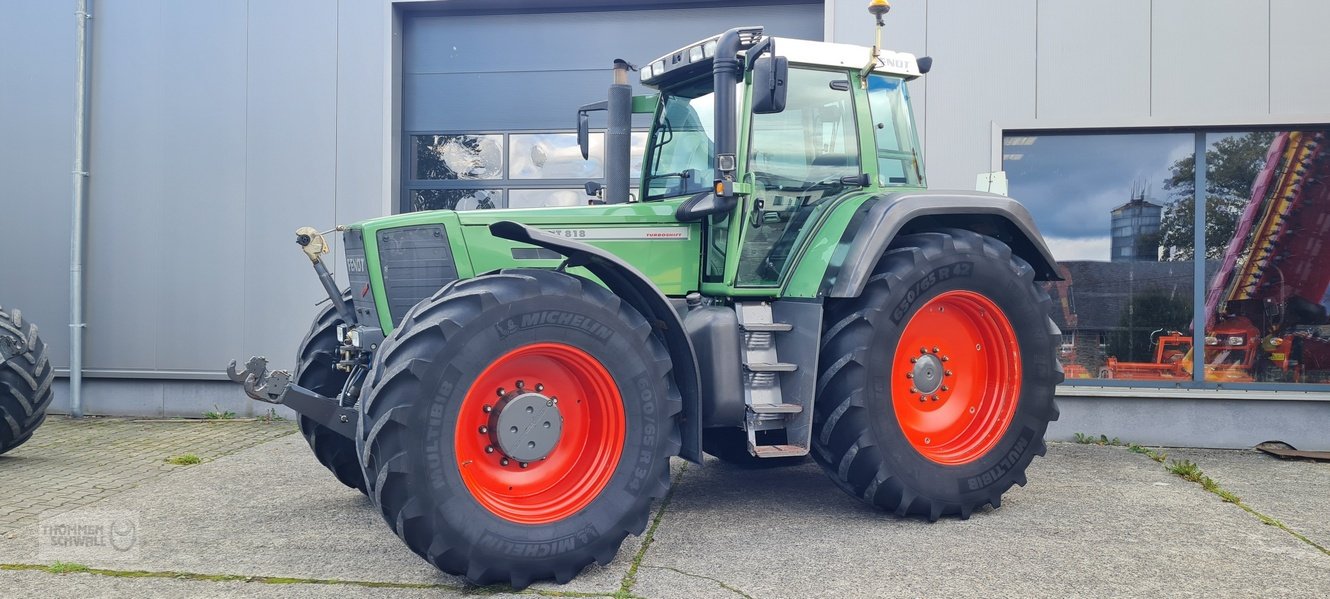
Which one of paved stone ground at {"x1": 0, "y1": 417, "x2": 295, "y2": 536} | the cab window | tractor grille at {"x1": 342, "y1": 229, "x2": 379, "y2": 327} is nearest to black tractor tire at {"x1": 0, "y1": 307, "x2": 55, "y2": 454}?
paved stone ground at {"x1": 0, "y1": 417, "x2": 295, "y2": 536}

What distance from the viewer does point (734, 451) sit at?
5.65 meters

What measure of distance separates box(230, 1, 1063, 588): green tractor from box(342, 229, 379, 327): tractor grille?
22 millimetres

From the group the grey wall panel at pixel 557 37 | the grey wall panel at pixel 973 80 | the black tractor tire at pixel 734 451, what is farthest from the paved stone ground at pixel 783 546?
the grey wall panel at pixel 557 37

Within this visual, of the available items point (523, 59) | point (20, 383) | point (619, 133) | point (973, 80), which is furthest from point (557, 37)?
point (20, 383)

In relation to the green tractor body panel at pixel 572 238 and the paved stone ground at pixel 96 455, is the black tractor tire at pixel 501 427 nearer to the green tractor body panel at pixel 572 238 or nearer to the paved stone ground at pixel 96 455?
the green tractor body panel at pixel 572 238

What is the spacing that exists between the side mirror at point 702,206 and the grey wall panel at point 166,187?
5129 mm

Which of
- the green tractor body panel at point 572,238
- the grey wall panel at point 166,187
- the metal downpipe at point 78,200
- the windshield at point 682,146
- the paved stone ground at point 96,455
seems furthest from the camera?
the grey wall panel at point 166,187

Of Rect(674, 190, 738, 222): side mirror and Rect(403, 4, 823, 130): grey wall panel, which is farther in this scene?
Rect(403, 4, 823, 130): grey wall panel

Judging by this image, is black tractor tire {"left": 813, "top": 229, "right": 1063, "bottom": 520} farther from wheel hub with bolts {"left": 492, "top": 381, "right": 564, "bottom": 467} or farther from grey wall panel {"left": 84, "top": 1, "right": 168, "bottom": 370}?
grey wall panel {"left": 84, "top": 1, "right": 168, "bottom": 370}

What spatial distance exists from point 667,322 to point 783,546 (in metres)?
1.09

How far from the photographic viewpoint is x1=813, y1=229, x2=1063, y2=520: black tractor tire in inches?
173

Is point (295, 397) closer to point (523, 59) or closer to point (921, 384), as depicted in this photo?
point (921, 384)

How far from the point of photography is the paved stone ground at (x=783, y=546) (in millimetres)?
3508

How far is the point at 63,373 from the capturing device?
8.23m
